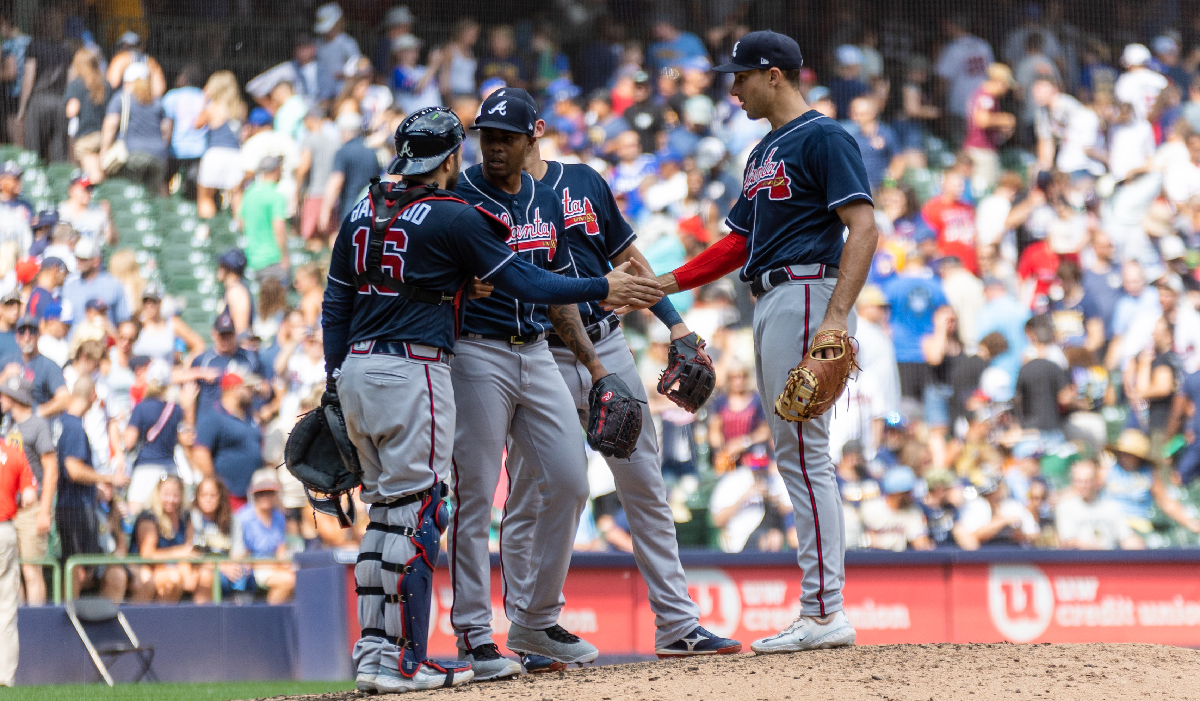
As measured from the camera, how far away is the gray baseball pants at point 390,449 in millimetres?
4445

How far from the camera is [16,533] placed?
783 cm

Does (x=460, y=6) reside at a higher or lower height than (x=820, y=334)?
higher

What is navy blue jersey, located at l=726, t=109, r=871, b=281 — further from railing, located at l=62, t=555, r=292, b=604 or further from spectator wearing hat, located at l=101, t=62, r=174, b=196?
spectator wearing hat, located at l=101, t=62, r=174, b=196

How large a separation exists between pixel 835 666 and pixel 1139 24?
11.6 metres

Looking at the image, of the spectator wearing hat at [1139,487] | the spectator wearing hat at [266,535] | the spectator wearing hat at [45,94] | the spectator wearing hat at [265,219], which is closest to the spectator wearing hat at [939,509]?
the spectator wearing hat at [1139,487]

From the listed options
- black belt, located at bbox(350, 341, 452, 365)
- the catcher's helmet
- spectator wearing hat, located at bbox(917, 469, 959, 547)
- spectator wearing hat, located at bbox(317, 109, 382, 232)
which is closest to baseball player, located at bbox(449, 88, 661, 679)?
the catcher's helmet

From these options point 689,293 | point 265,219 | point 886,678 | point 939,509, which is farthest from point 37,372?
point 886,678

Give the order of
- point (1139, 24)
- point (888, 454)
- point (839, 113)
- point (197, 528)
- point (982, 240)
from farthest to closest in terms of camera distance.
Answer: point (1139, 24)
point (839, 113)
point (982, 240)
point (888, 454)
point (197, 528)

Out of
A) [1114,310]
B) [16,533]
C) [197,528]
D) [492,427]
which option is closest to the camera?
[492,427]

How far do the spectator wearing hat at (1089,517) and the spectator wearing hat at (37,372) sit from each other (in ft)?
22.6

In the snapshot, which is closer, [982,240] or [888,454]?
[888,454]

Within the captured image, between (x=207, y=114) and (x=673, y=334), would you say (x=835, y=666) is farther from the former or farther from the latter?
(x=207, y=114)

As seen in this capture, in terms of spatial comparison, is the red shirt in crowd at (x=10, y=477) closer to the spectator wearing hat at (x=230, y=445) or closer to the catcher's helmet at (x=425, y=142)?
the spectator wearing hat at (x=230, y=445)

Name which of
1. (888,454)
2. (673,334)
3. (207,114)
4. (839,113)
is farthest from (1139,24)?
(673,334)
